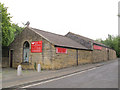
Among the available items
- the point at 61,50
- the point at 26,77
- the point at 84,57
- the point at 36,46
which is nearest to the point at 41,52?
the point at 36,46

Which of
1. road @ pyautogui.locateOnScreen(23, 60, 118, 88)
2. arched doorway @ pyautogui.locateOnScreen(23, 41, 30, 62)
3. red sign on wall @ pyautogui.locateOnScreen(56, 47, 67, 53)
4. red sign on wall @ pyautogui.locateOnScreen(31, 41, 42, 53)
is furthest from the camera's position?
arched doorway @ pyautogui.locateOnScreen(23, 41, 30, 62)

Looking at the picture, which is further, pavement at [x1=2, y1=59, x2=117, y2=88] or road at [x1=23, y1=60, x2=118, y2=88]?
pavement at [x1=2, y1=59, x2=117, y2=88]

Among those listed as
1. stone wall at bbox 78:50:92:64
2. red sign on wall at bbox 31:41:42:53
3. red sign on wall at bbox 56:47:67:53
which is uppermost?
red sign on wall at bbox 31:41:42:53

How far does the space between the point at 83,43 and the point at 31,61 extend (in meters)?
11.6

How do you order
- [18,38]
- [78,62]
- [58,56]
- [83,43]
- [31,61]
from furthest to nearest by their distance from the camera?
[83,43], [78,62], [18,38], [31,61], [58,56]

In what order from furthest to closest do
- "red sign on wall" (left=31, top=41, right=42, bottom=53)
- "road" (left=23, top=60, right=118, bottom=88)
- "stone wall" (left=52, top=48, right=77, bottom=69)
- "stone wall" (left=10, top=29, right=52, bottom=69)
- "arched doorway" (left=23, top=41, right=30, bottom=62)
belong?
"arched doorway" (left=23, top=41, right=30, bottom=62), "red sign on wall" (left=31, top=41, right=42, bottom=53), "stone wall" (left=10, top=29, right=52, bottom=69), "stone wall" (left=52, top=48, right=77, bottom=69), "road" (left=23, top=60, right=118, bottom=88)

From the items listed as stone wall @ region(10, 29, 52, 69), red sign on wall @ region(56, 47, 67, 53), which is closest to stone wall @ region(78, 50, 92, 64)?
red sign on wall @ region(56, 47, 67, 53)

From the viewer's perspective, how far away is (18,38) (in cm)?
1736

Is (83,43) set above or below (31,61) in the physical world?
above

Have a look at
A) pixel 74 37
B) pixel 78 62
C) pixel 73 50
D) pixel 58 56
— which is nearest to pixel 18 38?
pixel 58 56

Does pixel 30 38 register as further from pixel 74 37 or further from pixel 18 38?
pixel 74 37

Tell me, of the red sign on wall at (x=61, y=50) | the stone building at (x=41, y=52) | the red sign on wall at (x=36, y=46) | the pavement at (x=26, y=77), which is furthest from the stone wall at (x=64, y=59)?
the red sign on wall at (x=36, y=46)

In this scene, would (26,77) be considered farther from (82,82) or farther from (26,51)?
(26,51)

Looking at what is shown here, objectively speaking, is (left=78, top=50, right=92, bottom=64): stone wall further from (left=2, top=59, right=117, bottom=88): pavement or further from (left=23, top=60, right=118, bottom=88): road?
(left=23, top=60, right=118, bottom=88): road
